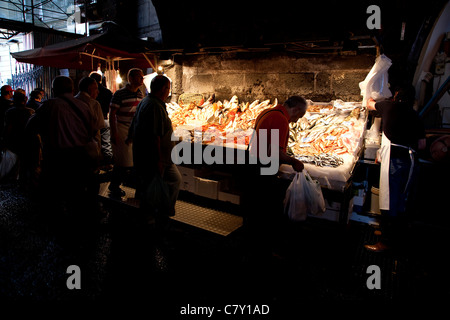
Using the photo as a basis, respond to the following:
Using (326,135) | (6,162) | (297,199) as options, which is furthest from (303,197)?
(6,162)

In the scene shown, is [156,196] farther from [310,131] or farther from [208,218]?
[310,131]

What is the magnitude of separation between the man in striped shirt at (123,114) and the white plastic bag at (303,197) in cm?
310

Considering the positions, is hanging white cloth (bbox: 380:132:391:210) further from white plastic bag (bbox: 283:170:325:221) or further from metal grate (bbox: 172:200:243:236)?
metal grate (bbox: 172:200:243:236)

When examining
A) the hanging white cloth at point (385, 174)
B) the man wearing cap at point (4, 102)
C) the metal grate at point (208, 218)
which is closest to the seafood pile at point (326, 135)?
the hanging white cloth at point (385, 174)

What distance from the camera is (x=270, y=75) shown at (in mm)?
6613

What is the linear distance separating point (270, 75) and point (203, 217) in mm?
3536

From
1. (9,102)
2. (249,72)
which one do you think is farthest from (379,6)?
(9,102)

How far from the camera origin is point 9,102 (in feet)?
25.1

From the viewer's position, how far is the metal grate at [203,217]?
4.68 m

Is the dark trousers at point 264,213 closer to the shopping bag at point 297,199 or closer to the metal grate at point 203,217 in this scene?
the shopping bag at point 297,199
